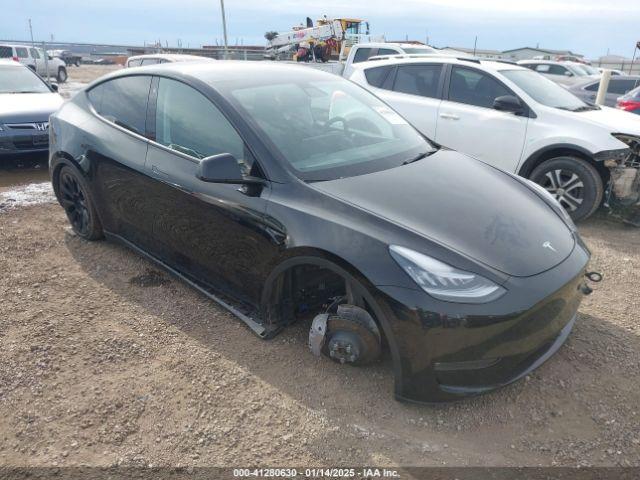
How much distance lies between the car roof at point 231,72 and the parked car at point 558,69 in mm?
14888

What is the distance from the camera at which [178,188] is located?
10.1ft

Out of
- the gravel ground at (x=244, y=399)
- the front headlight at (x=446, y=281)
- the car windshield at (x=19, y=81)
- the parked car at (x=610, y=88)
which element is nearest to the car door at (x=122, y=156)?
the gravel ground at (x=244, y=399)

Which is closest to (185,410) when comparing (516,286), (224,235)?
(224,235)

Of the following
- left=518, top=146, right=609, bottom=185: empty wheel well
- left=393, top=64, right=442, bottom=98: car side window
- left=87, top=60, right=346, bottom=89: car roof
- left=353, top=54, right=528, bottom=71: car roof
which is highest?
left=353, top=54, right=528, bottom=71: car roof

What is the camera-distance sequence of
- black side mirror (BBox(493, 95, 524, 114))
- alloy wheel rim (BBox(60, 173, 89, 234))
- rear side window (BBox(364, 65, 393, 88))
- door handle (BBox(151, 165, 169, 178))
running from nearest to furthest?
door handle (BBox(151, 165, 169, 178)) → alloy wheel rim (BBox(60, 173, 89, 234)) → black side mirror (BBox(493, 95, 524, 114)) → rear side window (BBox(364, 65, 393, 88))

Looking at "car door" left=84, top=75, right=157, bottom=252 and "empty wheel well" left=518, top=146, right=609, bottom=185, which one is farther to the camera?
"empty wheel well" left=518, top=146, right=609, bottom=185

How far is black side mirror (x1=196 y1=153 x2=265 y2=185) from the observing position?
8.37 feet

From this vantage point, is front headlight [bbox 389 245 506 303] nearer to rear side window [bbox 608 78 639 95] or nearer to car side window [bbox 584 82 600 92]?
car side window [bbox 584 82 600 92]

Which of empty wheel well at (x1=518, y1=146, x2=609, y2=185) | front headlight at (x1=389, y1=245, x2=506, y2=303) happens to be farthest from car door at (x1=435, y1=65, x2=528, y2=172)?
front headlight at (x1=389, y1=245, x2=506, y2=303)

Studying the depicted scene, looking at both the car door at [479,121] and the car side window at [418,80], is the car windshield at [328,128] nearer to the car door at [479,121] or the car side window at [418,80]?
the car door at [479,121]

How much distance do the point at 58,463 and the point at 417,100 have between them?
5407 mm

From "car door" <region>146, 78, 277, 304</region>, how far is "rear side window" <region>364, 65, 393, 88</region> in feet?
12.9

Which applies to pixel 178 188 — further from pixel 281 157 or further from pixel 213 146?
pixel 281 157

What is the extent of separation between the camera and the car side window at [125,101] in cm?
348
